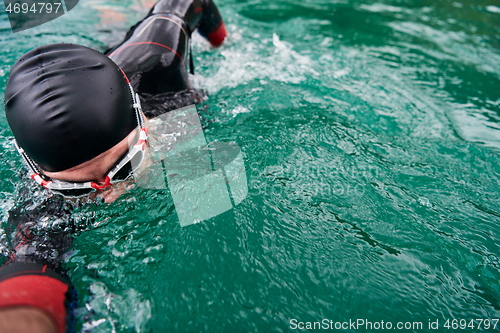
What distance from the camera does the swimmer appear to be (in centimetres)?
131

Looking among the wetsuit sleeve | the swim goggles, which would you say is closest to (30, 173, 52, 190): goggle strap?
the swim goggles

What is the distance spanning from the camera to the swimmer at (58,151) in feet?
4.30

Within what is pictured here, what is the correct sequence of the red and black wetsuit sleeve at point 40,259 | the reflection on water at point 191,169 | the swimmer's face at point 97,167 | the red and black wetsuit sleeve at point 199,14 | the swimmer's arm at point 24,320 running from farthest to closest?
the red and black wetsuit sleeve at point 199,14
the reflection on water at point 191,169
the swimmer's face at point 97,167
the red and black wetsuit sleeve at point 40,259
the swimmer's arm at point 24,320

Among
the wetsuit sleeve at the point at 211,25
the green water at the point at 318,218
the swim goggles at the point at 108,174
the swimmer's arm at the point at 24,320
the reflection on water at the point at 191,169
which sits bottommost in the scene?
the green water at the point at 318,218

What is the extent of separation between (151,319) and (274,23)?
5779 millimetres

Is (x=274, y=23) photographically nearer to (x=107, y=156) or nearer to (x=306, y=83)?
(x=306, y=83)

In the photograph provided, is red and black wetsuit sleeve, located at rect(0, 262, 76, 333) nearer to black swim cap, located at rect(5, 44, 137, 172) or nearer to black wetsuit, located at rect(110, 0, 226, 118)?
black swim cap, located at rect(5, 44, 137, 172)

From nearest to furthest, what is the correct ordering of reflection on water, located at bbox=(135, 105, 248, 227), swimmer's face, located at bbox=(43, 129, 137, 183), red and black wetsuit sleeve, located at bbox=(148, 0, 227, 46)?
swimmer's face, located at bbox=(43, 129, 137, 183) < reflection on water, located at bbox=(135, 105, 248, 227) < red and black wetsuit sleeve, located at bbox=(148, 0, 227, 46)

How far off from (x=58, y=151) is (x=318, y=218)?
1.68m

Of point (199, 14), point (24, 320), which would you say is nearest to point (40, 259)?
point (24, 320)

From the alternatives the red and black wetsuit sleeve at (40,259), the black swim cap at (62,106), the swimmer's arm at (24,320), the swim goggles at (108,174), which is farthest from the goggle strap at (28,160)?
the swimmer's arm at (24,320)

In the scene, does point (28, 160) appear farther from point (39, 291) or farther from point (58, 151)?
point (39, 291)

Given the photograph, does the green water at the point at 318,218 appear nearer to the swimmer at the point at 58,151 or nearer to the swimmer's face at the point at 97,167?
the swimmer at the point at 58,151

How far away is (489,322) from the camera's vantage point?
62.2 inches
